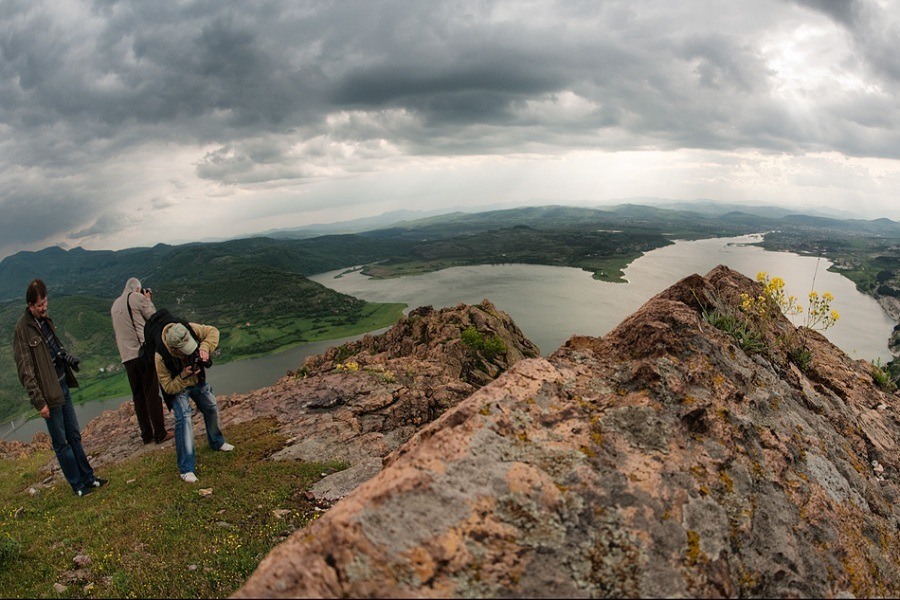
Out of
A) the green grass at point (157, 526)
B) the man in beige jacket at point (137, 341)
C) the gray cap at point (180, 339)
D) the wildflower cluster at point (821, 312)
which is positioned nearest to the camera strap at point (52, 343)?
the man in beige jacket at point (137, 341)

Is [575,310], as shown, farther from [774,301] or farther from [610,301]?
[774,301]

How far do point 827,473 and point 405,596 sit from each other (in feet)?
21.0

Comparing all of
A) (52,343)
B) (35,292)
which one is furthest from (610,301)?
(35,292)

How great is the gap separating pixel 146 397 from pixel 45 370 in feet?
15.6

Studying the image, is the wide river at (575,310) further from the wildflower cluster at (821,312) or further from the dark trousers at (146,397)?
the dark trousers at (146,397)

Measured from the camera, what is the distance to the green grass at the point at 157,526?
730 cm

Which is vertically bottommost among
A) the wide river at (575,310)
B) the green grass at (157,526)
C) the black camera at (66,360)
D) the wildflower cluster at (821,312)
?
the wide river at (575,310)

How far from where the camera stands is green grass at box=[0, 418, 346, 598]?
24.0ft

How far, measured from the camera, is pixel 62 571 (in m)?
7.67

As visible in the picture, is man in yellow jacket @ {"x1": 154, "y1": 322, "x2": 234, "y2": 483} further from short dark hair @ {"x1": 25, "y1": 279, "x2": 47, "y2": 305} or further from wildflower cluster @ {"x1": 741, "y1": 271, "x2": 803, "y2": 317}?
wildflower cluster @ {"x1": 741, "y1": 271, "x2": 803, "y2": 317}

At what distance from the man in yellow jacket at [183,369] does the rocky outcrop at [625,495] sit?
685 centimetres

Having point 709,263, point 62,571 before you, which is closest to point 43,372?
point 62,571

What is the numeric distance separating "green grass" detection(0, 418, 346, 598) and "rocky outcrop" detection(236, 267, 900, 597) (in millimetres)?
4257

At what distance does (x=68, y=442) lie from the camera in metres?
10.5
